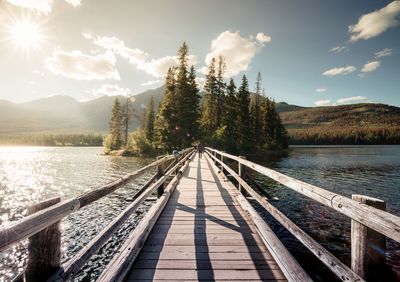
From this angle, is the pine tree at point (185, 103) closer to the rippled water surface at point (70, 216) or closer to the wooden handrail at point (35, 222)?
the rippled water surface at point (70, 216)

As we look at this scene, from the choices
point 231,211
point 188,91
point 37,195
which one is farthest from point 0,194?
point 188,91

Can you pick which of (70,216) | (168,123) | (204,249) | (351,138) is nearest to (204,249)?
(204,249)

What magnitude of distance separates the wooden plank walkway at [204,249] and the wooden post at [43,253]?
1.35m

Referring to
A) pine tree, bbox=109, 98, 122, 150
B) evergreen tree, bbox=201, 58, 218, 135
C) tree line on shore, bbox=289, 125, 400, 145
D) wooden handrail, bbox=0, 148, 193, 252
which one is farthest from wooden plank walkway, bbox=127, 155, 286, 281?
tree line on shore, bbox=289, 125, 400, 145

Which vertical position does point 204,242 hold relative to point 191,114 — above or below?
below

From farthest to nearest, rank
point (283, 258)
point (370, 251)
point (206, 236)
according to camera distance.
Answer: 1. point (206, 236)
2. point (283, 258)
3. point (370, 251)

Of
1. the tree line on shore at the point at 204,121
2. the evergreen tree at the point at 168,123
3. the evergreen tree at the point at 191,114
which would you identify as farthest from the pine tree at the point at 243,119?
the evergreen tree at the point at 168,123

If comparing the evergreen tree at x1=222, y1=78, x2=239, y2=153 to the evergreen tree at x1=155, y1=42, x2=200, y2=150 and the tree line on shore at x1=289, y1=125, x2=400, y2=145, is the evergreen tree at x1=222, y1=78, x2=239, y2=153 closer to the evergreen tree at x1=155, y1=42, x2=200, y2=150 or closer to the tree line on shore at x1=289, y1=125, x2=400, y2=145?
the evergreen tree at x1=155, y1=42, x2=200, y2=150

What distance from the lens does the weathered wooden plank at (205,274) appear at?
3223mm

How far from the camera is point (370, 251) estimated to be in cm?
201

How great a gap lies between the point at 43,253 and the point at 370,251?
2.84 meters

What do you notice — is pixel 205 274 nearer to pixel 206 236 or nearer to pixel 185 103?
pixel 206 236

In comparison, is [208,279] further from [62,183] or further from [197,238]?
[62,183]

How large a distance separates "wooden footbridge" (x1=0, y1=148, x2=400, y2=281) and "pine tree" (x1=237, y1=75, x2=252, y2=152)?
45.3 metres
